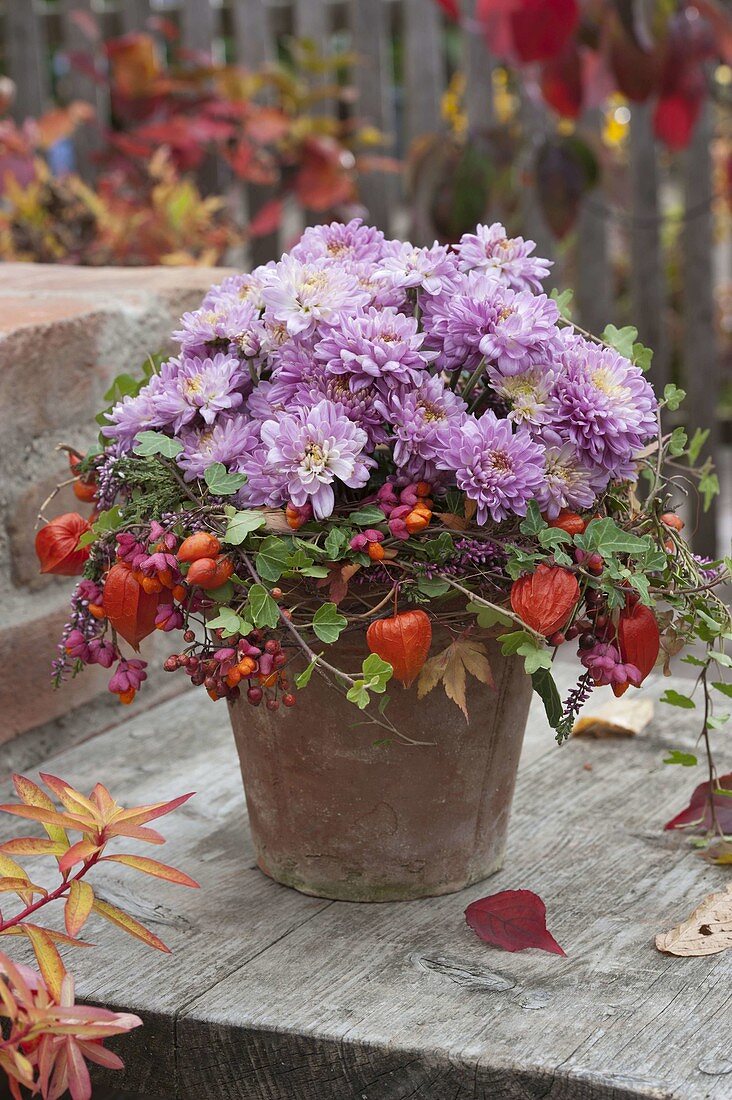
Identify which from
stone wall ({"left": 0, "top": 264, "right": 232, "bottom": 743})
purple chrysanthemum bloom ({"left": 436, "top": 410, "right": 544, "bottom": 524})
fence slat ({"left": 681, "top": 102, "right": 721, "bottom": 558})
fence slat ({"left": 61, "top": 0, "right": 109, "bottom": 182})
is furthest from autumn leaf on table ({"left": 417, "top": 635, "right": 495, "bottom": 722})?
fence slat ({"left": 61, "top": 0, "right": 109, "bottom": 182})

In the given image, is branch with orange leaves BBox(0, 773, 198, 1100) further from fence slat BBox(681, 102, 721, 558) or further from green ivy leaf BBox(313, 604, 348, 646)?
fence slat BBox(681, 102, 721, 558)

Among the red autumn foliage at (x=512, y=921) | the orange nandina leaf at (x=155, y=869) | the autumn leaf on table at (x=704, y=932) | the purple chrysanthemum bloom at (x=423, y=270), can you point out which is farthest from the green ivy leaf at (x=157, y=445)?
the autumn leaf on table at (x=704, y=932)

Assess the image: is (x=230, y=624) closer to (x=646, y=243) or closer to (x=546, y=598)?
(x=546, y=598)

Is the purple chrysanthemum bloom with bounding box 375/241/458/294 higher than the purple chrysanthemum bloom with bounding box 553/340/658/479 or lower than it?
higher

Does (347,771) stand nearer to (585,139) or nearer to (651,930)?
(651,930)

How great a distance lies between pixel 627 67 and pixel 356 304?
5.06 ft

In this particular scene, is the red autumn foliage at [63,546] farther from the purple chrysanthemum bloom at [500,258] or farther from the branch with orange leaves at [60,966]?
the purple chrysanthemum bloom at [500,258]

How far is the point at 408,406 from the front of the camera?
0.93m

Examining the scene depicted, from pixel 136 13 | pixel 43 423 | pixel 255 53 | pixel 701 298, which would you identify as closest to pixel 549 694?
pixel 43 423

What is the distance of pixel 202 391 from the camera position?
1.00 meters

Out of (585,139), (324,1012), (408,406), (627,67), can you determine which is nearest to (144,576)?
(408,406)

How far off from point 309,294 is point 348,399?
0.31ft

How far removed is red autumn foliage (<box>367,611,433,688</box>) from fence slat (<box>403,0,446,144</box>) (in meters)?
2.35

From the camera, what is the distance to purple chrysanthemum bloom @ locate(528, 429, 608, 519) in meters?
0.94
